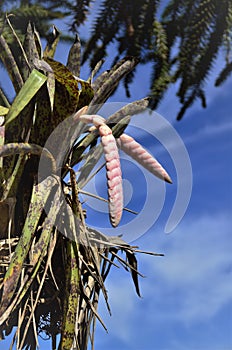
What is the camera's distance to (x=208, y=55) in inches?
77.9

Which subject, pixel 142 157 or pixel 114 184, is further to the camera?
pixel 142 157

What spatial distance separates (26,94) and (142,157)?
9.0 inches

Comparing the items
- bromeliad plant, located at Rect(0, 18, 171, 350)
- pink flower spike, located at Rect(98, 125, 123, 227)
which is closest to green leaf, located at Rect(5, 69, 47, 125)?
bromeliad plant, located at Rect(0, 18, 171, 350)

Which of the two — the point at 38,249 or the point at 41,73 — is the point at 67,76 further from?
the point at 38,249

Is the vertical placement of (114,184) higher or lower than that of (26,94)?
lower

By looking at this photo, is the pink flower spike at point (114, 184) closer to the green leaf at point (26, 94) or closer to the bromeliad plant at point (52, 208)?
the bromeliad plant at point (52, 208)

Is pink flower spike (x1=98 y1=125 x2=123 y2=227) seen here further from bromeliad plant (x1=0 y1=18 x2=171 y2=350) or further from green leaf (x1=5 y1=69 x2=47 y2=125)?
green leaf (x1=5 y1=69 x2=47 y2=125)

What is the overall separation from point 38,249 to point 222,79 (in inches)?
53.4

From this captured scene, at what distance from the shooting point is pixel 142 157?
92 centimetres

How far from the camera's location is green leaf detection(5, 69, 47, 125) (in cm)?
85

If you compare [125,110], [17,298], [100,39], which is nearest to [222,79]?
[100,39]

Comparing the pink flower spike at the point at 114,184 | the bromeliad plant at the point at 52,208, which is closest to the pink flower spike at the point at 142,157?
the bromeliad plant at the point at 52,208

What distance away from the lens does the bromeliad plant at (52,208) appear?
892 millimetres

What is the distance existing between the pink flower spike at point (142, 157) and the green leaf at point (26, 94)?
181 millimetres
